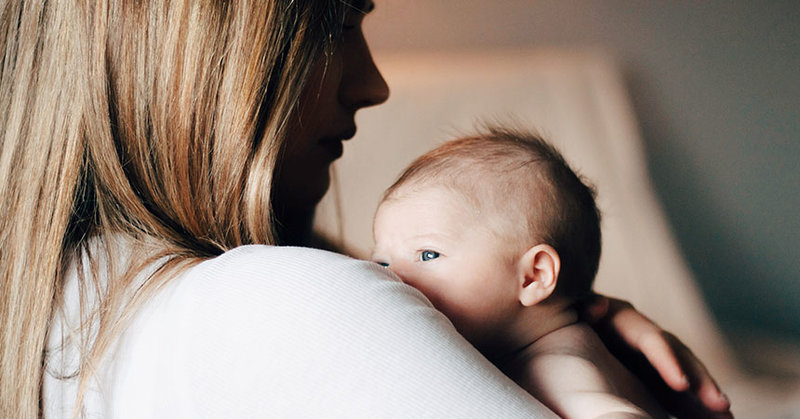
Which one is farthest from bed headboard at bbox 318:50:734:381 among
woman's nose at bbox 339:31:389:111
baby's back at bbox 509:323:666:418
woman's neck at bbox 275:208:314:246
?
baby's back at bbox 509:323:666:418

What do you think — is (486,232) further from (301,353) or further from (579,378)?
(301,353)

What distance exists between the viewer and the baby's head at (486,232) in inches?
30.7

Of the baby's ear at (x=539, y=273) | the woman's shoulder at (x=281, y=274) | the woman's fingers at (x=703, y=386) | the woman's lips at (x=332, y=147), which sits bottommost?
the woman's fingers at (x=703, y=386)

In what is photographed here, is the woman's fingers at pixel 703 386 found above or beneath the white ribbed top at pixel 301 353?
beneath

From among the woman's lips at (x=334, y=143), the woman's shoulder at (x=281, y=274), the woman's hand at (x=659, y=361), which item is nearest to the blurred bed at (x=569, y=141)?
the woman's lips at (x=334, y=143)

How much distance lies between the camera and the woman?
0.47 meters

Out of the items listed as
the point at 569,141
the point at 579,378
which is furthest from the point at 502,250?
the point at 569,141

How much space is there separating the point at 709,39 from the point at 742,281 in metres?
0.90

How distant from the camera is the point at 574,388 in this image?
665mm

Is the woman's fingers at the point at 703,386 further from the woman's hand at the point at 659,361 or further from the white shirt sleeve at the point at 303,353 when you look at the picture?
the white shirt sleeve at the point at 303,353

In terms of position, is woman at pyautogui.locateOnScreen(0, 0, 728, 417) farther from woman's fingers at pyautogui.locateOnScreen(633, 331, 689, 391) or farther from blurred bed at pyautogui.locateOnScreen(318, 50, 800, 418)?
blurred bed at pyautogui.locateOnScreen(318, 50, 800, 418)

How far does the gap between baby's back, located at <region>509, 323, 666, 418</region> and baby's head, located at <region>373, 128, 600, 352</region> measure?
5 cm

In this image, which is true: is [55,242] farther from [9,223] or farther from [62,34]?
[62,34]

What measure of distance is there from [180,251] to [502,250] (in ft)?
1.19
